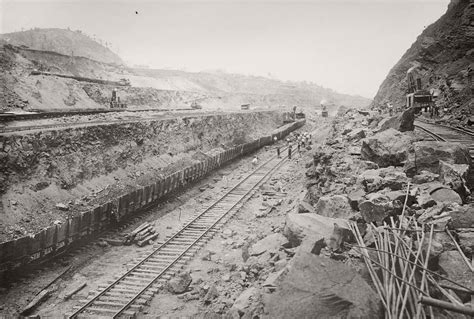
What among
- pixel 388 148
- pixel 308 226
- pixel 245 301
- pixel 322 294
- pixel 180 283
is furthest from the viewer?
pixel 180 283

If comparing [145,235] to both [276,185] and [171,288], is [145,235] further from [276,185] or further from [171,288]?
[276,185]

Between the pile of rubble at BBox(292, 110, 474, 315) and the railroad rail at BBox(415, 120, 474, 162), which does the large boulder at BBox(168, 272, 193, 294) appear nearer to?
the pile of rubble at BBox(292, 110, 474, 315)

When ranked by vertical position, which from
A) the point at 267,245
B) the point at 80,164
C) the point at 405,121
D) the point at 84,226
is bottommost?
the point at 84,226

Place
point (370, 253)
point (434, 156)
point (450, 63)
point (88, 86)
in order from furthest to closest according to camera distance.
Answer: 1. point (88, 86)
2. point (450, 63)
3. point (434, 156)
4. point (370, 253)

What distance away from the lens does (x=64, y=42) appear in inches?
3509

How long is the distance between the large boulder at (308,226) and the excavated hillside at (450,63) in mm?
15477

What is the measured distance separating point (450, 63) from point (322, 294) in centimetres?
2806

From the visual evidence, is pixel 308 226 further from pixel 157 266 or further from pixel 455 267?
pixel 157 266

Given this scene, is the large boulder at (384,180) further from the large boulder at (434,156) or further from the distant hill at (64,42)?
the distant hill at (64,42)

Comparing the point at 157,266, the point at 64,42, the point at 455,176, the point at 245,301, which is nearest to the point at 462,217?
the point at 455,176

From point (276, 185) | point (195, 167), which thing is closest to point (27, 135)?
point (195, 167)

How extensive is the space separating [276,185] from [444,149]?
1191cm

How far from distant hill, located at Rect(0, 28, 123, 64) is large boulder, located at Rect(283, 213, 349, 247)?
8486cm

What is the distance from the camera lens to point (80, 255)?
37.1ft
